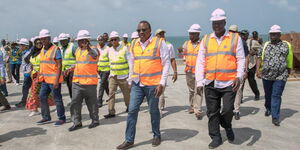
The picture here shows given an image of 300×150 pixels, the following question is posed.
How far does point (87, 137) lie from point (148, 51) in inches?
81.9

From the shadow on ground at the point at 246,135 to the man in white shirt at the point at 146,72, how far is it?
160cm

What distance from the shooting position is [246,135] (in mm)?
5473

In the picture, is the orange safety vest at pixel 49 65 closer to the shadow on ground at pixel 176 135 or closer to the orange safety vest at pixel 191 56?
the shadow on ground at pixel 176 135

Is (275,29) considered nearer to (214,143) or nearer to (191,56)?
(191,56)

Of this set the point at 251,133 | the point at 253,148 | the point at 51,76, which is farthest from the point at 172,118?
the point at 51,76

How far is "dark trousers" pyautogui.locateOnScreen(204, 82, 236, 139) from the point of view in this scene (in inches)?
182

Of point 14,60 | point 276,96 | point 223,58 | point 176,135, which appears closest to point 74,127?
point 176,135

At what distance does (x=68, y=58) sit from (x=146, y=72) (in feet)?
10.3

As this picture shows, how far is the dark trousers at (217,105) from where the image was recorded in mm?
4620

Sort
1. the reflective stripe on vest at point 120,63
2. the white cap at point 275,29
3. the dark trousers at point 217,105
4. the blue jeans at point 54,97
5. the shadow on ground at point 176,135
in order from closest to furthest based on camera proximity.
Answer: the dark trousers at point 217,105
the shadow on ground at point 176,135
the white cap at point 275,29
the blue jeans at point 54,97
the reflective stripe on vest at point 120,63

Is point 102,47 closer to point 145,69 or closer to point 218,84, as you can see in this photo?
point 145,69

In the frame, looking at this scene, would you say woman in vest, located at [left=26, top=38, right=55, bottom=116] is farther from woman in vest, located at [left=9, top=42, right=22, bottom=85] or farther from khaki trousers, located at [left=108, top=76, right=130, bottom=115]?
woman in vest, located at [left=9, top=42, right=22, bottom=85]

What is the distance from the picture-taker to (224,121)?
4965 mm

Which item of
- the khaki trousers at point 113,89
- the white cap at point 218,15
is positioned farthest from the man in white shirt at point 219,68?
the khaki trousers at point 113,89
